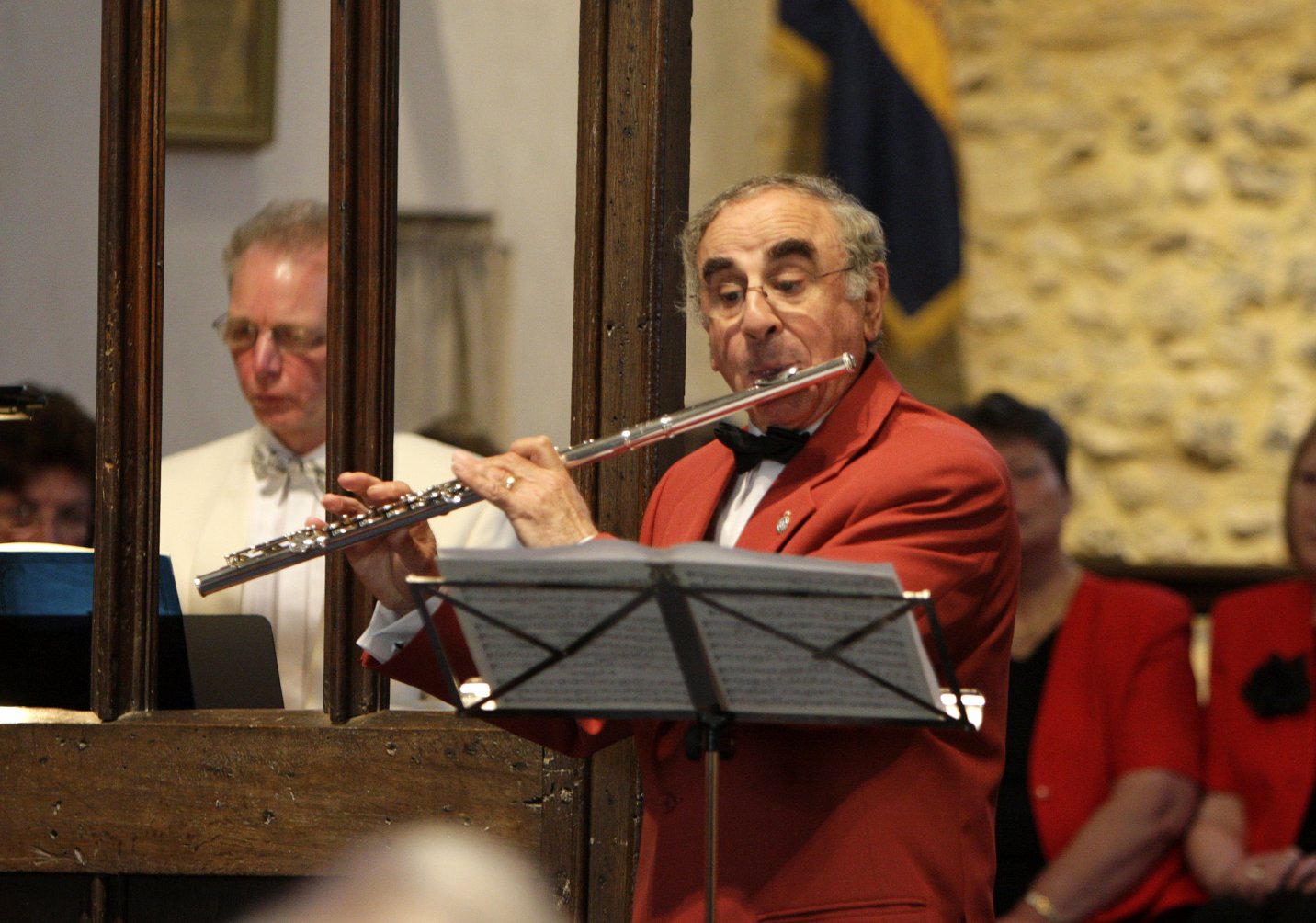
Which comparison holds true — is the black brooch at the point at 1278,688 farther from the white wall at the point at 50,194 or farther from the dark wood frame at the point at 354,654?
the white wall at the point at 50,194

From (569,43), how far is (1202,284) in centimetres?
324

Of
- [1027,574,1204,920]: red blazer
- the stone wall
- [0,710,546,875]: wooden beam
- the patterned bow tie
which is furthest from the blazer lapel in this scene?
the stone wall

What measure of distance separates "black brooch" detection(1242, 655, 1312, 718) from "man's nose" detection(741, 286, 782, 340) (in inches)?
58.3

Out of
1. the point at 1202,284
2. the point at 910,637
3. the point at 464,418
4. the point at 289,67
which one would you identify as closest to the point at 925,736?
the point at 910,637

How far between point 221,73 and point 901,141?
3.12 meters

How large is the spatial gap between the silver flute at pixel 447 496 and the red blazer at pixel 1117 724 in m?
1.33

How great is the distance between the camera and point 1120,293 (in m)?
5.50

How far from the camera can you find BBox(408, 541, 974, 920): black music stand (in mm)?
1808

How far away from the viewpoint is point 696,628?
6.14 ft

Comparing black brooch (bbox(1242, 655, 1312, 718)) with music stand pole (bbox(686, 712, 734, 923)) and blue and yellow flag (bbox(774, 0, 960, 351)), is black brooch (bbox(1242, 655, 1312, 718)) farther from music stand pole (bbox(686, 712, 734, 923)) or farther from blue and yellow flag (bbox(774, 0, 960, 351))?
blue and yellow flag (bbox(774, 0, 960, 351))

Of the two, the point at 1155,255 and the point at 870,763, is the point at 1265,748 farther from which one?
the point at 1155,255

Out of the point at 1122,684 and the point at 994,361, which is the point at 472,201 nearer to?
the point at 1122,684

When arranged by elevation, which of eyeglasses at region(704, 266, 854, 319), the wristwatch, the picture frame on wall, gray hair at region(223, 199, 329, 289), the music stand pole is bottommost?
the wristwatch

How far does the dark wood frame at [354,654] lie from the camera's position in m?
2.51
